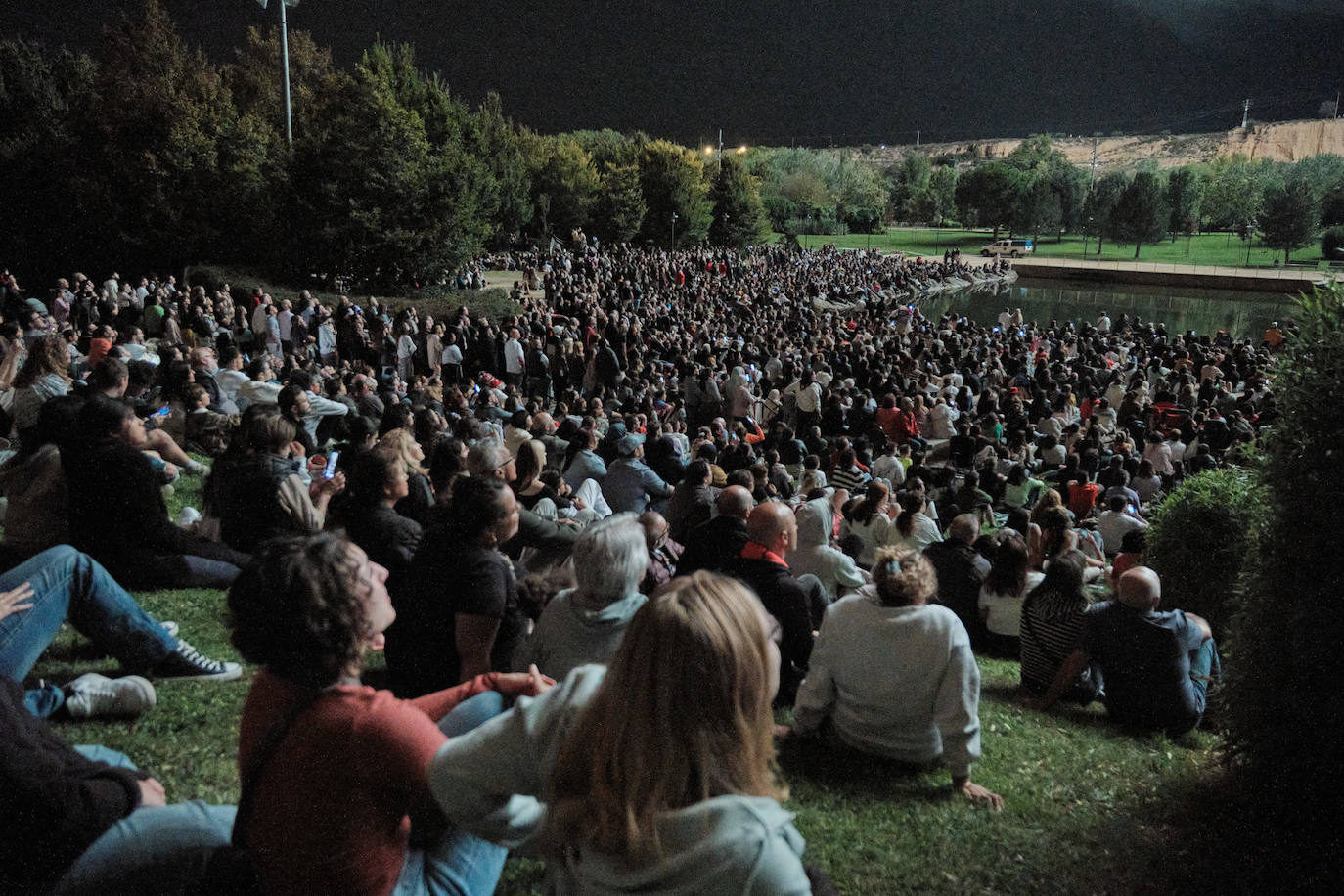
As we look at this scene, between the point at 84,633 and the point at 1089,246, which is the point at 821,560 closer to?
the point at 84,633

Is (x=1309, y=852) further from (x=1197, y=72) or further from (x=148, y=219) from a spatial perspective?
(x=1197, y=72)

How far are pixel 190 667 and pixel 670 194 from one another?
189 feet

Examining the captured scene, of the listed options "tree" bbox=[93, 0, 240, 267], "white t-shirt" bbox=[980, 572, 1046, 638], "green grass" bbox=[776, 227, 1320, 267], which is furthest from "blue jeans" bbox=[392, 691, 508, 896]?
"green grass" bbox=[776, 227, 1320, 267]

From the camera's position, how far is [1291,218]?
68.6 metres

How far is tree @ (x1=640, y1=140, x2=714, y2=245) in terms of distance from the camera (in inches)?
2309

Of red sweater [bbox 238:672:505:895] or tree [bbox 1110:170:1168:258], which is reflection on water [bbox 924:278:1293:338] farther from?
red sweater [bbox 238:672:505:895]

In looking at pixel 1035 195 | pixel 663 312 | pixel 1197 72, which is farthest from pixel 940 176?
pixel 1197 72

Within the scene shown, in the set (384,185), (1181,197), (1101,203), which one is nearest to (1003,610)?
(384,185)

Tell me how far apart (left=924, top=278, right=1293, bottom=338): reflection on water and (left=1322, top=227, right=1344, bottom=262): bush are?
13.6m

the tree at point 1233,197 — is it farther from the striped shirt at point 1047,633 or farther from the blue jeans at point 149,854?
the blue jeans at point 149,854

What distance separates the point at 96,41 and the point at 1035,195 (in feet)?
264

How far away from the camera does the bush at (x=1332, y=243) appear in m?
65.4

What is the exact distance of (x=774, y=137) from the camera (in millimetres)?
175000

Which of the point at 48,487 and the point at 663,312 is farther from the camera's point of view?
the point at 663,312
